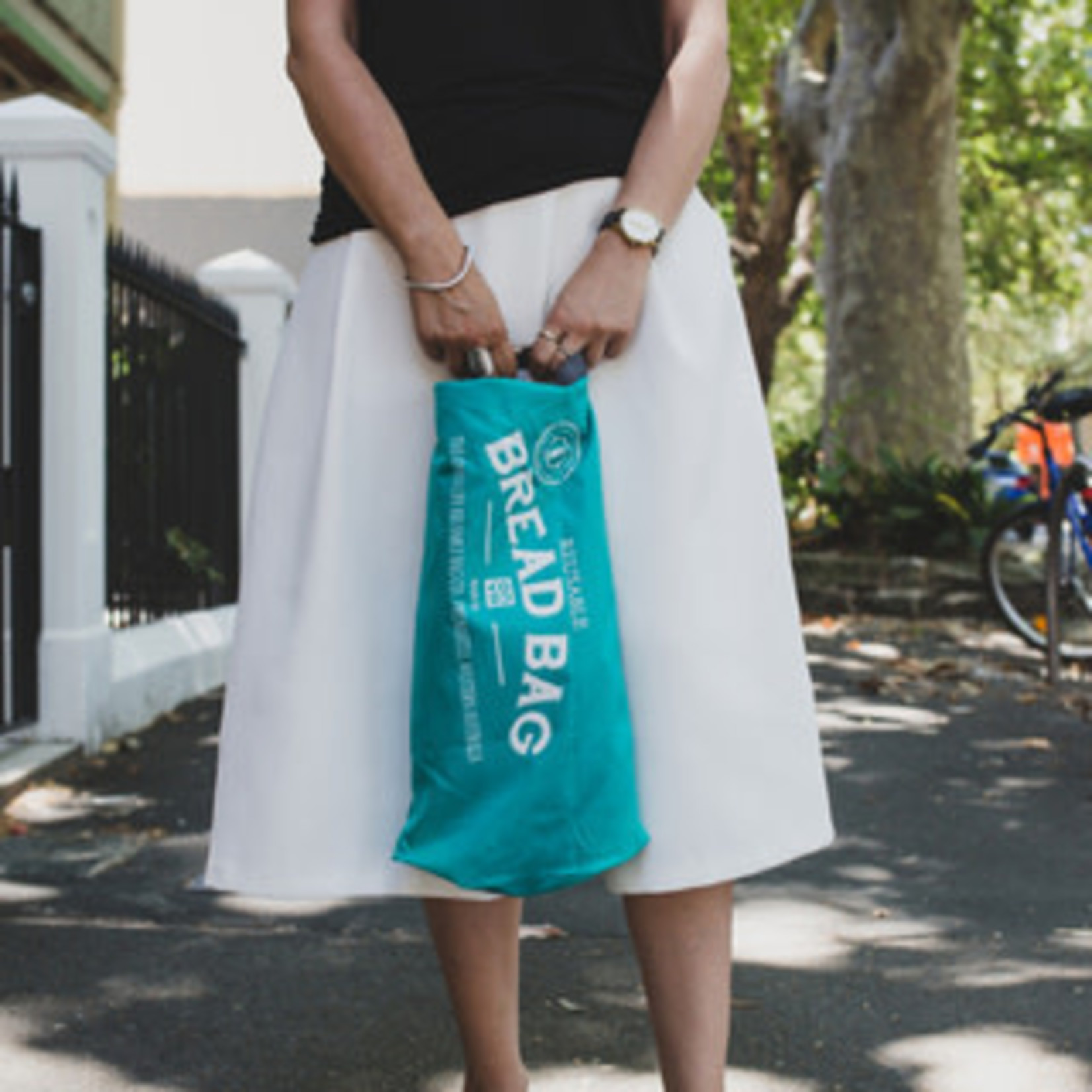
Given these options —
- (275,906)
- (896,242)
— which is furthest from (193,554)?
(896,242)

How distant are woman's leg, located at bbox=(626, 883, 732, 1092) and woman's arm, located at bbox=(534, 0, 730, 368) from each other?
25.8 inches

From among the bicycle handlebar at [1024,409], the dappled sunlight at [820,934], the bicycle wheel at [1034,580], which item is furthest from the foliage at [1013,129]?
the dappled sunlight at [820,934]

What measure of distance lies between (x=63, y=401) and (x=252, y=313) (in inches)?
131

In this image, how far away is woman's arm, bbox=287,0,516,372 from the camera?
1969 mm

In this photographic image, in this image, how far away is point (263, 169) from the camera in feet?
67.1

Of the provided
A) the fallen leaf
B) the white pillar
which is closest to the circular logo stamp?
the fallen leaf

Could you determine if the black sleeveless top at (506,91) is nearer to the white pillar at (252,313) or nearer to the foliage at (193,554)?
the foliage at (193,554)

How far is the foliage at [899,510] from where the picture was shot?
1105 cm

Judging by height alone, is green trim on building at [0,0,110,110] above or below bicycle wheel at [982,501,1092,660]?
above

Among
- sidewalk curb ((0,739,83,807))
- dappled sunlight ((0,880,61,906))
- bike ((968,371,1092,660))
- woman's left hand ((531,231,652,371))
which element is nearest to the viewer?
woman's left hand ((531,231,652,371))

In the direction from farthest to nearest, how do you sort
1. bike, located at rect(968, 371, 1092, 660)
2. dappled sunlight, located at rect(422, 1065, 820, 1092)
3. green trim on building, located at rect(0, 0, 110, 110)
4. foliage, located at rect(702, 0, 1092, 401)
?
foliage, located at rect(702, 0, 1092, 401)
green trim on building, located at rect(0, 0, 110, 110)
bike, located at rect(968, 371, 1092, 660)
dappled sunlight, located at rect(422, 1065, 820, 1092)

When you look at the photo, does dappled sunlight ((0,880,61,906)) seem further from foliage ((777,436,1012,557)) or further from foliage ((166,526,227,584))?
foliage ((777,436,1012,557))

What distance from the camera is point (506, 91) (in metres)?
2.04

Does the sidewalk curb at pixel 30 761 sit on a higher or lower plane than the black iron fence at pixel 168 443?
lower
